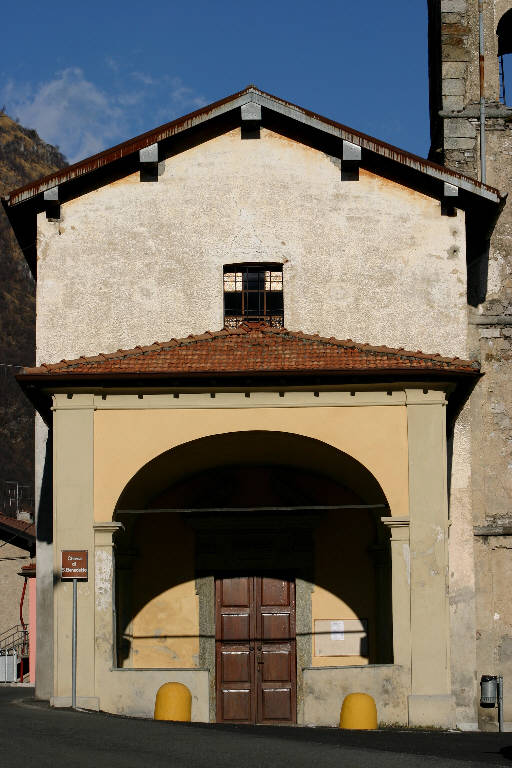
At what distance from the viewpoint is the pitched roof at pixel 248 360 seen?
1677cm

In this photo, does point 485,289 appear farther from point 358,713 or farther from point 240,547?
point 358,713

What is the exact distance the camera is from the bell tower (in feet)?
65.7

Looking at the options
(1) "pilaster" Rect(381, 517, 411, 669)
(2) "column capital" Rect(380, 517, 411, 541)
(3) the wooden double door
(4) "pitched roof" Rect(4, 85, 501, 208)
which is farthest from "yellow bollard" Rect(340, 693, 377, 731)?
(4) "pitched roof" Rect(4, 85, 501, 208)

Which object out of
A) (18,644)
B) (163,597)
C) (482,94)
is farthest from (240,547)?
(18,644)

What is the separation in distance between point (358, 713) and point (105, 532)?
3.78 metres

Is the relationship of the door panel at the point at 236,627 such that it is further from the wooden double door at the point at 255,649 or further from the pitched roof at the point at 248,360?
the pitched roof at the point at 248,360

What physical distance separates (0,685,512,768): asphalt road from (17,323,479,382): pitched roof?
4.26m

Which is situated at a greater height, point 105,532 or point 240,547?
point 105,532

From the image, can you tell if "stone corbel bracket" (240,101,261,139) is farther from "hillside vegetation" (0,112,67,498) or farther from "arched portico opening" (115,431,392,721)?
"hillside vegetation" (0,112,67,498)

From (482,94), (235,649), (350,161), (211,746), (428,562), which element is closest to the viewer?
(211,746)

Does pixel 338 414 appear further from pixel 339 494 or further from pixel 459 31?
pixel 459 31

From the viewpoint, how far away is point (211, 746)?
12547 millimetres

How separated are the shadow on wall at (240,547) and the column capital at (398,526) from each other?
222cm

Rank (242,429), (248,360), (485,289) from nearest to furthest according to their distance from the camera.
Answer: (242,429), (248,360), (485,289)
